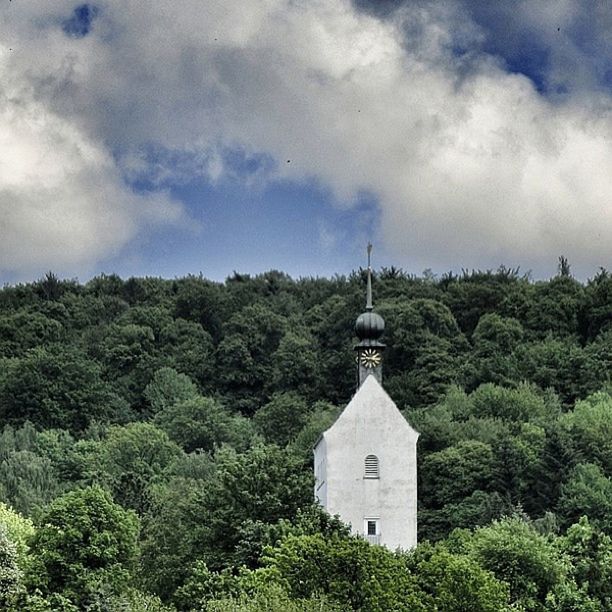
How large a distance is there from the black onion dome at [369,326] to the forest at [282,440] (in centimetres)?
572

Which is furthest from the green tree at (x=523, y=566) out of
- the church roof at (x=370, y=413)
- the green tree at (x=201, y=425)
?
the green tree at (x=201, y=425)

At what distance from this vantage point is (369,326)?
7031 cm

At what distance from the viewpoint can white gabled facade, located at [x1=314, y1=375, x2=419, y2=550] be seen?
65.7 m

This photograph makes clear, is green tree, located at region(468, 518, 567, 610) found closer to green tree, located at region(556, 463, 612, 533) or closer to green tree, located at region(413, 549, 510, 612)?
green tree, located at region(413, 549, 510, 612)

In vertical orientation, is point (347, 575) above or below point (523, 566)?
below

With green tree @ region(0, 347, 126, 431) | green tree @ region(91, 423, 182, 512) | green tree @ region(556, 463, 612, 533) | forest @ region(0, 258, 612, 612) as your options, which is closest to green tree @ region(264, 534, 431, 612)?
forest @ region(0, 258, 612, 612)

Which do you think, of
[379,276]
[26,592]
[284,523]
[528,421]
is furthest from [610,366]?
[26,592]

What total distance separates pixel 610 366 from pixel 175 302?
124 ft

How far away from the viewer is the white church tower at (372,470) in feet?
215

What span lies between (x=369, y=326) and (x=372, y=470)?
664 cm

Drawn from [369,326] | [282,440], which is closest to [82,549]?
[369,326]

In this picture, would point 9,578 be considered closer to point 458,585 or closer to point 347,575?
point 347,575

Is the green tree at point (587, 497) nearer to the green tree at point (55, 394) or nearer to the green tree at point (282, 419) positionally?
the green tree at point (282, 419)

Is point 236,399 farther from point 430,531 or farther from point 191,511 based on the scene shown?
point 191,511
